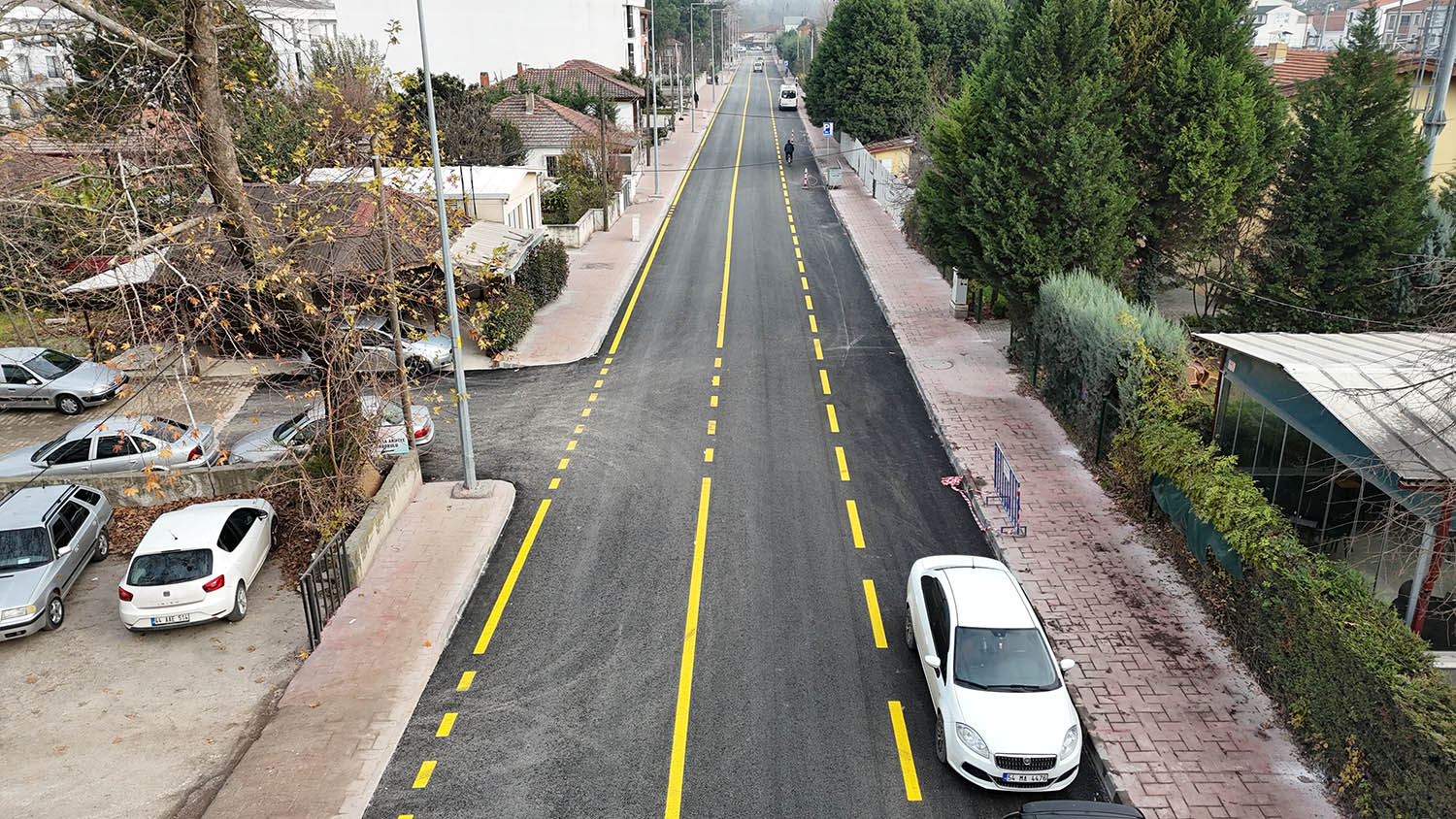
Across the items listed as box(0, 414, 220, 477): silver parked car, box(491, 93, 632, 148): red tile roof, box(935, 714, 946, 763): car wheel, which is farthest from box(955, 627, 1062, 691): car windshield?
box(491, 93, 632, 148): red tile roof

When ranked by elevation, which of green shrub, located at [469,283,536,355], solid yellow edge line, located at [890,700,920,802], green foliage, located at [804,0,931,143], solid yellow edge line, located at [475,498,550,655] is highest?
green foliage, located at [804,0,931,143]

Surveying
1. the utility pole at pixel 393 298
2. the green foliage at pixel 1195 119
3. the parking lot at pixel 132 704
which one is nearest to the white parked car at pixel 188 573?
the parking lot at pixel 132 704

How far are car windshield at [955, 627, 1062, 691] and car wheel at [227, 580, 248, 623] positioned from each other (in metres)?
10.6

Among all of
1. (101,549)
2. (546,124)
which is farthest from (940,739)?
(546,124)

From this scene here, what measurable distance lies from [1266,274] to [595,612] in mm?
18500

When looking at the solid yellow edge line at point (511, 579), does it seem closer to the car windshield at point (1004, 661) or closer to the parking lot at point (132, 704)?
the parking lot at point (132, 704)

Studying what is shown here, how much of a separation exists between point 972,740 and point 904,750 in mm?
1095

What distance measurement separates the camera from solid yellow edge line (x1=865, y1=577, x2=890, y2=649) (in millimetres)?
13464

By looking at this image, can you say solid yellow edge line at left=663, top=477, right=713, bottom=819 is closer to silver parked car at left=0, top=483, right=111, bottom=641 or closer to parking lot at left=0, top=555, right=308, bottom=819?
parking lot at left=0, top=555, right=308, bottom=819

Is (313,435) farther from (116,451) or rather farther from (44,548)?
(44,548)

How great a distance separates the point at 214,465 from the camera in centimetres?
1905

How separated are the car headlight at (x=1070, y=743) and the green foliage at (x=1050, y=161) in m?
14.5

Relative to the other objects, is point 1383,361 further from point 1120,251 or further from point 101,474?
point 101,474

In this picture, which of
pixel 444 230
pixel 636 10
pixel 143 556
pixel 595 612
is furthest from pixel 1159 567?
pixel 636 10
